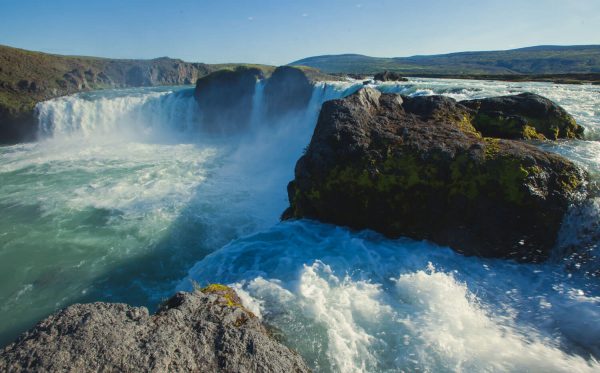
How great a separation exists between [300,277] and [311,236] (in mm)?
1877

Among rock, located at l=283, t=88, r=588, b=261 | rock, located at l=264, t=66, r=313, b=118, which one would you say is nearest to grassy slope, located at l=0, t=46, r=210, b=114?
rock, located at l=264, t=66, r=313, b=118

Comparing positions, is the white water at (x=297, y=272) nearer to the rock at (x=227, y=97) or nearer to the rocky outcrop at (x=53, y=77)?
the rock at (x=227, y=97)

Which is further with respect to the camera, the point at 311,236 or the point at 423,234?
the point at 311,236

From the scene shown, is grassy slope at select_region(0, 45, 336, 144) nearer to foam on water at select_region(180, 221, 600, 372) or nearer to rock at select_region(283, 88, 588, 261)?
rock at select_region(283, 88, 588, 261)

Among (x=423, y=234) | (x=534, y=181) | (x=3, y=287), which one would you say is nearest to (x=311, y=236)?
(x=423, y=234)

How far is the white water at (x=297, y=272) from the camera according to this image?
5.13 meters

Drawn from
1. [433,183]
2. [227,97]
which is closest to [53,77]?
[227,97]

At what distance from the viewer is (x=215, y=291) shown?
563 cm

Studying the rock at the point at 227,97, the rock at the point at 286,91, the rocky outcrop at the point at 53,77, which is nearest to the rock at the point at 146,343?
the rock at the point at 286,91

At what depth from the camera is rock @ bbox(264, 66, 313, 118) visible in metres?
34.4

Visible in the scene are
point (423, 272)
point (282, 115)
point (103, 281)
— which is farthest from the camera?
point (282, 115)

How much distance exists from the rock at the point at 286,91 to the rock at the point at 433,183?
24.9 metres

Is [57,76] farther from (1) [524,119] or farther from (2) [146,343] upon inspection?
(2) [146,343]

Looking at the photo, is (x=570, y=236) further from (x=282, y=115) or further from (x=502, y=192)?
(x=282, y=115)
